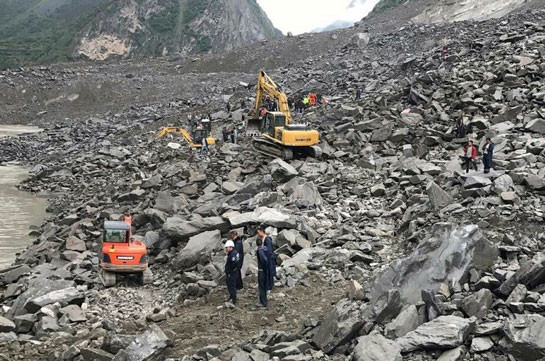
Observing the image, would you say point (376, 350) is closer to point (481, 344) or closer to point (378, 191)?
point (481, 344)

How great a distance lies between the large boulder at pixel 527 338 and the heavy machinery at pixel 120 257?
8.01 meters

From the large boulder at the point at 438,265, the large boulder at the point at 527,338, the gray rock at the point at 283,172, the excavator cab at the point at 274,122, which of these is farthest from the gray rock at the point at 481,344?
the excavator cab at the point at 274,122

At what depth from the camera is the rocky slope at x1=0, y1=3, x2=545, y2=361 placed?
802 centimetres

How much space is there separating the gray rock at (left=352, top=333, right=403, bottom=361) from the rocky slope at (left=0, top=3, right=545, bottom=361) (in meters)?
0.03

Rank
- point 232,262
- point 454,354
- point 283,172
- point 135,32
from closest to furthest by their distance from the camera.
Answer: point 454,354 → point 232,262 → point 283,172 → point 135,32

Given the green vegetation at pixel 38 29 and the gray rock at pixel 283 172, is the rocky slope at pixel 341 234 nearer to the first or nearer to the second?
the gray rock at pixel 283 172

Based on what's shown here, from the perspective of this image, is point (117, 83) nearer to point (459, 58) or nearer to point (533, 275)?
point (459, 58)

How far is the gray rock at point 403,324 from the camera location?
25.8 ft

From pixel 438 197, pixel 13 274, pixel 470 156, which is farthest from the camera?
pixel 470 156

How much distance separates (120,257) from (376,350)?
6942mm

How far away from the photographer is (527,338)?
21.9 feet

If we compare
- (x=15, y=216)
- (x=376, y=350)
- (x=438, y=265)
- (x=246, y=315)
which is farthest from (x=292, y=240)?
(x=15, y=216)

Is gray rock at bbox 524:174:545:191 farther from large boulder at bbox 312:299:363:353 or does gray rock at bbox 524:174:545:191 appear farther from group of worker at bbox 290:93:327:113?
group of worker at bbox 290:93:327:113

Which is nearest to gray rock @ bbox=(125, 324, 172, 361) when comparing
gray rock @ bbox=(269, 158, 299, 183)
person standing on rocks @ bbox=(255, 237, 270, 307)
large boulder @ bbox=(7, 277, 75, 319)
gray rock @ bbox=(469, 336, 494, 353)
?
person standing on rocks @ bbox=(255, 237, 270, 307)
